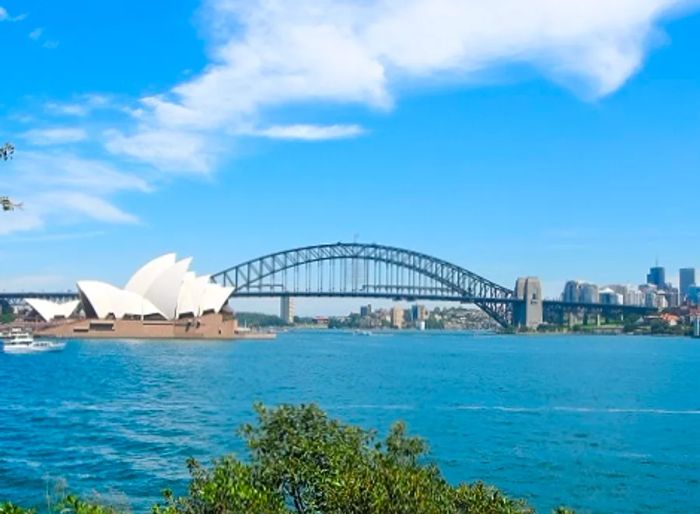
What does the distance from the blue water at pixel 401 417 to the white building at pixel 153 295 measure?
1030 inches

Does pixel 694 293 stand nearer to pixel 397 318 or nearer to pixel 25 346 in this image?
pixel 397 318

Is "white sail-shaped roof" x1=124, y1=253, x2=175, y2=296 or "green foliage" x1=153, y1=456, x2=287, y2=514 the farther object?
"white sail-shaped roof" x1=124, y1=253, x2=175, y2=296

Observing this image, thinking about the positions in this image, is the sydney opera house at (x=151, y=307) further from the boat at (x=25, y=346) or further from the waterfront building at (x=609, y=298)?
the waterfront building at (x=609, y=298)

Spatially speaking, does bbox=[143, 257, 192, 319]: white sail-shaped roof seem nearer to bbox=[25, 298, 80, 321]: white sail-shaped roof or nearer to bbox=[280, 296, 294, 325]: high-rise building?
bbox=[25, 298, 80, 321]: white sail-shaped roof

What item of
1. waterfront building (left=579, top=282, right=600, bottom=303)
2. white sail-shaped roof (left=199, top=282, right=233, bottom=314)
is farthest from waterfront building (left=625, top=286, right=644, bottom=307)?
white sail-shaped roof (left=199, top=282, right=233, bottom=314)

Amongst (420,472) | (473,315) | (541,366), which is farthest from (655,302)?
(420,472)

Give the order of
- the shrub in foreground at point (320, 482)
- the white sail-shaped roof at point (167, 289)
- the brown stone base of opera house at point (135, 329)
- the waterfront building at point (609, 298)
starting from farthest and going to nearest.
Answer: the waterfront building at point (609, 298), the brown stone base of opera house at point (135, 329), the white sail-shaped roof at point (167, 289), the shrub in foreground at point (320, 482)

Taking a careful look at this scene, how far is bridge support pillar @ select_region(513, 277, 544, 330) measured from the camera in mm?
105250

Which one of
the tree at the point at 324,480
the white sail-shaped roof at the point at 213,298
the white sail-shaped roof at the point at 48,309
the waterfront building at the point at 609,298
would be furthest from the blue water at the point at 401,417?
the waterfront building at the point at 609,298

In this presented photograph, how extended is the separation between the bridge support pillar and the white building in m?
45.6

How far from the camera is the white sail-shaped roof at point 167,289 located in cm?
7006

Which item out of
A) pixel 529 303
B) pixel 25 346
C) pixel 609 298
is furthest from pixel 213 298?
pixel 609 298

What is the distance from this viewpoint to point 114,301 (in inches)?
2879

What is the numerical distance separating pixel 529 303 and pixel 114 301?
178 ft
